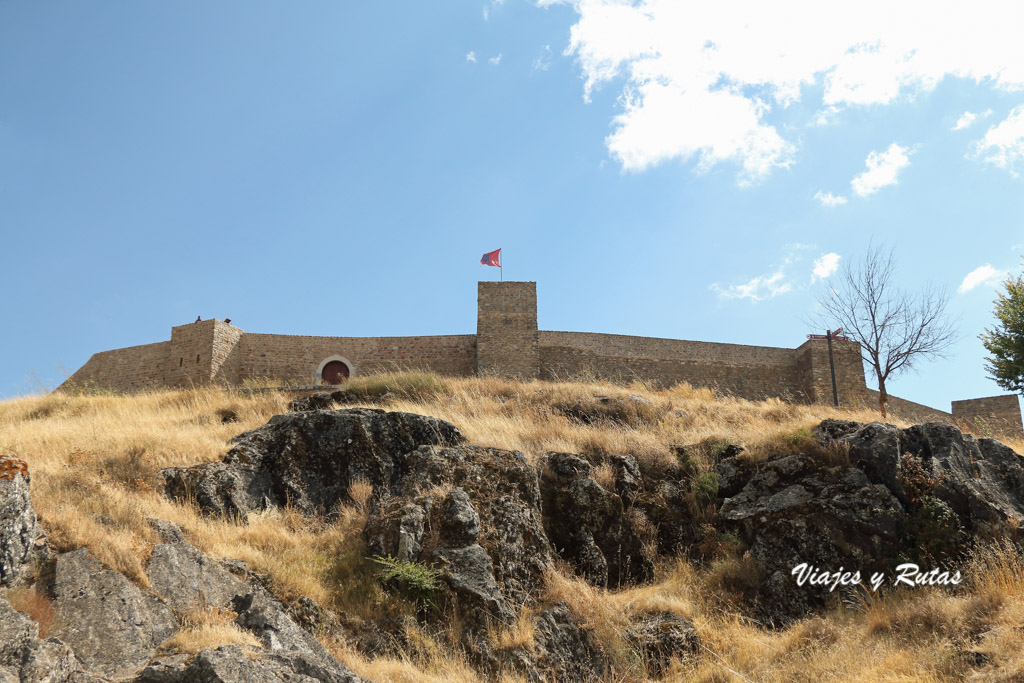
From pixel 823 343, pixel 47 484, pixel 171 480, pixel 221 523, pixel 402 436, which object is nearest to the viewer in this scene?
pixel 47 484

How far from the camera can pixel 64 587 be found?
521cm

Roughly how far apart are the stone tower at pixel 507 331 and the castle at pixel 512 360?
0.03 m

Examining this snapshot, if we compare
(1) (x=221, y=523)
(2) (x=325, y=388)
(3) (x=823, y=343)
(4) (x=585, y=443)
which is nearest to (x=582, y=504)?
(4) (x=585, y=443)

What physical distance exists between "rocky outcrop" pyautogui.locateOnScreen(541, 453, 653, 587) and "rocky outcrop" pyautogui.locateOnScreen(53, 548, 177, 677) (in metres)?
4.41

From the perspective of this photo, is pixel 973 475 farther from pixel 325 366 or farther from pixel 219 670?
pixel 325 366

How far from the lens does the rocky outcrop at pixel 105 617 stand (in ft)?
15.9

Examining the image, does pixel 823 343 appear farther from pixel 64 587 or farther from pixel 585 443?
pixel 64 587

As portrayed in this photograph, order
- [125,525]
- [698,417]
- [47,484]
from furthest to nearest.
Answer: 1. [698,417]
2. [47,484]
3. [125,525]

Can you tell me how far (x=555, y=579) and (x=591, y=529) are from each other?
1159 millimetres

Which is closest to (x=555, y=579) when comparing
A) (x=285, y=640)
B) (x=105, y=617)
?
(x=285, y=640)

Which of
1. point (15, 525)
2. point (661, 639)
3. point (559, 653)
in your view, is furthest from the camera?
point (661, 639)

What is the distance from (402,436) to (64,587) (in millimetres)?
4978

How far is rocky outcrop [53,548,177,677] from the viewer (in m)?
4.84

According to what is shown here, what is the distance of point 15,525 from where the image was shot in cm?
517
